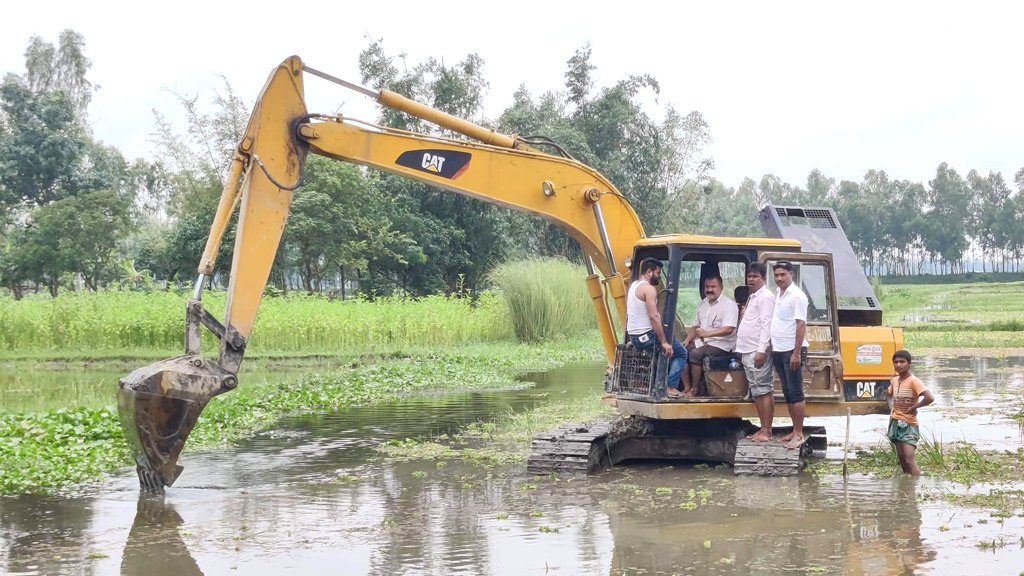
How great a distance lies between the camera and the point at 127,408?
9359 millimetres

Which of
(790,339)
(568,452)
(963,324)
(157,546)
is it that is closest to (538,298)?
(963,324)

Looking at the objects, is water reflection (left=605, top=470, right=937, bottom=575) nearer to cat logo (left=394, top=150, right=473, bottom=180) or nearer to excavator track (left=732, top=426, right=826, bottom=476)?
excavator track (left=732, top=426, right=826, bottom=476)

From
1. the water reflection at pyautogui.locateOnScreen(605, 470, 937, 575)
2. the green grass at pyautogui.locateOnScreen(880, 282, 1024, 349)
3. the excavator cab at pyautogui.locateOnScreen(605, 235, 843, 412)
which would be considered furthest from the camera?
the green grass at pyautogui.locateOnScreen(880, 282, 1024, 349)

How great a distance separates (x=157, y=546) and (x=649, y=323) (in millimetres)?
4996

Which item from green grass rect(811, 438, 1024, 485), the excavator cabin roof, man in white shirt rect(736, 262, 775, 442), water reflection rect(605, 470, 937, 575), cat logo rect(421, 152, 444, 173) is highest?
cat logo rect(421, 152, 444, 173)

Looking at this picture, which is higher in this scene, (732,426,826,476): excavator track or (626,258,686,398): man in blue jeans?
(626,258,686,398): man in blue jeans

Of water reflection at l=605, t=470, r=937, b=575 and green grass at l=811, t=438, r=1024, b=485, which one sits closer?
water reflection at l=605, t=470, r=937, b=575

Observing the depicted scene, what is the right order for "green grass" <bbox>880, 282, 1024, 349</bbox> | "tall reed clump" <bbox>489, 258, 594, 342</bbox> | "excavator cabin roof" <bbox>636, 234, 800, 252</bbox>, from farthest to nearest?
1. "tall reed clump" <bbox>489, 258, 594, 342</bbox>
2. "green grass" <bbox>880, 282, 1024, 349</bbox>
3. "excavator cabin roof" <bbox>636, 234, 800, 252</bbox>

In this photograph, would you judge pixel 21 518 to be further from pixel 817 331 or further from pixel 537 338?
pixel 537 338

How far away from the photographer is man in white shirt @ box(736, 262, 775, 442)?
Result: 1041cm

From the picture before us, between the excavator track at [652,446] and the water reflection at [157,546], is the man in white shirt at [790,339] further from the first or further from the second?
the water reflection at [157,546]

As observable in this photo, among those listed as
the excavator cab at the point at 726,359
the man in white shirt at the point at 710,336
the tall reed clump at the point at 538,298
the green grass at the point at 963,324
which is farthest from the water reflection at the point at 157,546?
the green grass at the point at 963,324

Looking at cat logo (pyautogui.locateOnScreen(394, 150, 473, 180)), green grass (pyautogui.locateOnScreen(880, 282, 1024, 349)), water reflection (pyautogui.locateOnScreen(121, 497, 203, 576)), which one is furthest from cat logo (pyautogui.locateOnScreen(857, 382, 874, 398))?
green grass (pyautogui.locateOnScreen(880, 282, 1024, 349))

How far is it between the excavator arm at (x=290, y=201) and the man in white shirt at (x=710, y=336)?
3.35 ft
